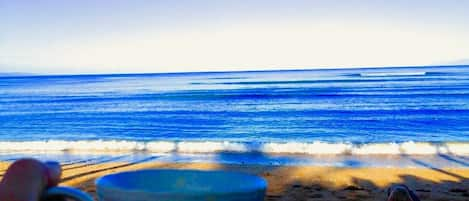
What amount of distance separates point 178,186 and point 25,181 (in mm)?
580

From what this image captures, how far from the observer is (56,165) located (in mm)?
1339

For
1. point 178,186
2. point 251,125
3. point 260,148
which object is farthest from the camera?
point 251,125

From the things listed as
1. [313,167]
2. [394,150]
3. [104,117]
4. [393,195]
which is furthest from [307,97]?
[393,195]

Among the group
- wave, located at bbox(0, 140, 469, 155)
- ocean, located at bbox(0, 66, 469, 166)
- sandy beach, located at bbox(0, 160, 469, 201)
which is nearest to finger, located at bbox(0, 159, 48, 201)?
sandy beach, located at bbox(0, 160, 469, 201)

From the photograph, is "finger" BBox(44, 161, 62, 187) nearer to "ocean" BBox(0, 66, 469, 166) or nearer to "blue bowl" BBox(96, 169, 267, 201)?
"blue bowl" BBox(96, 169, 267, 201)

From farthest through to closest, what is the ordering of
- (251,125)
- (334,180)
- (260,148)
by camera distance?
1. (251,125)
2. (260,148)
3. (334,180)

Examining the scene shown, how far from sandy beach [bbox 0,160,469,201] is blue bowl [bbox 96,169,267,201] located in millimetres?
3901

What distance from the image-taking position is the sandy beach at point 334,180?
571 centimetres

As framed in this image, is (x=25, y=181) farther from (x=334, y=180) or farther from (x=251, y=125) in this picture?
(x=251, y=125)

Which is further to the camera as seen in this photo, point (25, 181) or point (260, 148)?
point (260, 148)

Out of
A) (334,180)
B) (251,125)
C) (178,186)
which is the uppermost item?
(251,125)

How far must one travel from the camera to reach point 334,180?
6.46 meters

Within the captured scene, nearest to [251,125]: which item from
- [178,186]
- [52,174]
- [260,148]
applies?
[260,148]

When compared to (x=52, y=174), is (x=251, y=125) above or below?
above
